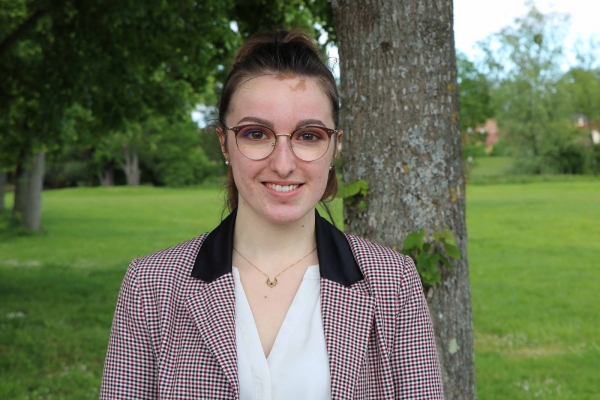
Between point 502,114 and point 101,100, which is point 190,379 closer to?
point 101,100

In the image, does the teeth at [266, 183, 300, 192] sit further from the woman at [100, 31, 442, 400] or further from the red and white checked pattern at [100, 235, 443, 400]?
the red and white checked pattern at [100, 235, 443, 400]

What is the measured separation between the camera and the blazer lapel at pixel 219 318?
2240 millimetres

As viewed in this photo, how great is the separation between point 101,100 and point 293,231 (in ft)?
31.3

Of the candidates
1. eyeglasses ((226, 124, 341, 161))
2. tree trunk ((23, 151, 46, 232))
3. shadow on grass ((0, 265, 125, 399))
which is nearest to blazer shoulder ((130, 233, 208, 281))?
eyeglasses ((226, 124, 341, 161))

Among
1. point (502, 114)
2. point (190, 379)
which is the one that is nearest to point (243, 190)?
point (190, 379)

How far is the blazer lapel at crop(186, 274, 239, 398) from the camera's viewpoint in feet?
7.35

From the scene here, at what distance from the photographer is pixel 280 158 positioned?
90.7 inches

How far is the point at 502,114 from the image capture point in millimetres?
61531

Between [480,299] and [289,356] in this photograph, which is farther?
[480,299]

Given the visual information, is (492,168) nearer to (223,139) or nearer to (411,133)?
(411,133)

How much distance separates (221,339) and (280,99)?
761 millimetres

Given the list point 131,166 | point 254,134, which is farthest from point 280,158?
point 131,166

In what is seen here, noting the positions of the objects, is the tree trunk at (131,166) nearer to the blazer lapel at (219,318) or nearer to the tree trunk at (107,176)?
the tree trunk at (107,176)

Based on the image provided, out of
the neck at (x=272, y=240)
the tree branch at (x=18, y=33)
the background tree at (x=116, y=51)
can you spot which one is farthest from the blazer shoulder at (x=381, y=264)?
the tree branch at (x=18, y=33)
